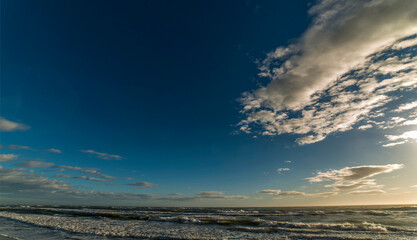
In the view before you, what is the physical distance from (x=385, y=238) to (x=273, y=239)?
1329cm

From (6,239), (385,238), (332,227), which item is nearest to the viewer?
(6,239)

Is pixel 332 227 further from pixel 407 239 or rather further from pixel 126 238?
pixel 126 238

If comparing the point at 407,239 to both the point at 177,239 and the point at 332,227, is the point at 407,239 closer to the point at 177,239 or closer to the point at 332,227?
the point at 332,227

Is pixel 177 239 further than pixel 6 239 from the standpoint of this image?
Yes

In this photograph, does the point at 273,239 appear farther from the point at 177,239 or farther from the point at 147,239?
the point at 147,239

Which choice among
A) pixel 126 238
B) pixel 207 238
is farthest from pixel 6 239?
pixel 207 238

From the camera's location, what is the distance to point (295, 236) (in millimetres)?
23031

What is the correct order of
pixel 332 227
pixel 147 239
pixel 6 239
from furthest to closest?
pixel 332 227 < pixel 147 239 < pixel 6 239

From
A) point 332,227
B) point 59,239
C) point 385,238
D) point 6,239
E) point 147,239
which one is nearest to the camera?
Answer: point 6,239

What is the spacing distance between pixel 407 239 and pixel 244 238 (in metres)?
18.4

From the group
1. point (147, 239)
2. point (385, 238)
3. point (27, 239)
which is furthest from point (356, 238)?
point (27, 239)

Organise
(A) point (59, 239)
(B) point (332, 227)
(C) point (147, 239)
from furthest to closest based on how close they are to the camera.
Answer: (B) point (332, 227) < (C) point (147, 239) < (A) point (59, 239)

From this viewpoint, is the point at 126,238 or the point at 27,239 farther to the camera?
the point at 126,238

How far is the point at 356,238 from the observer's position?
864 inches
